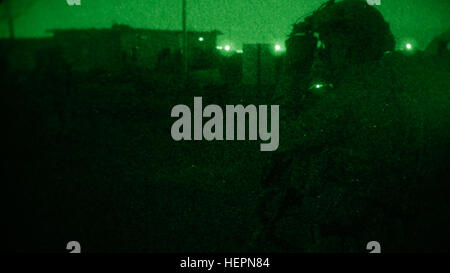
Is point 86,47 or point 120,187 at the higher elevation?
point 86,47

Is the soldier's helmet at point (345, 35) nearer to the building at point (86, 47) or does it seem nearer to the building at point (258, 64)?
the building at point (86, 47)

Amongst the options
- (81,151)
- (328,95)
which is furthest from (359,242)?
(81,151)

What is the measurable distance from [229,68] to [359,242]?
30.8ft

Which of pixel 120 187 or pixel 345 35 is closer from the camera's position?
pixel 345 35

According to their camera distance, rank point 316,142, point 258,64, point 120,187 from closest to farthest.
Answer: point 316,142
point 120,187
point 258,64

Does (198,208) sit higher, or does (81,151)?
(81,151)

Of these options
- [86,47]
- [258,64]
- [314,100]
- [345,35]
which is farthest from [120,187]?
[258,64]

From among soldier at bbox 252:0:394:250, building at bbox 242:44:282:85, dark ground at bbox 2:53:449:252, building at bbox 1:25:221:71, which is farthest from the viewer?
building at bbox 242:44:282:85

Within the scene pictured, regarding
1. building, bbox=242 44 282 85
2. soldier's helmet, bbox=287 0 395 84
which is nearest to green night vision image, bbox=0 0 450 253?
soldier's helmet, bbox=287 0 395 84

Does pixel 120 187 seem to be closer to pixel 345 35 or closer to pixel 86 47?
pixel 86 47

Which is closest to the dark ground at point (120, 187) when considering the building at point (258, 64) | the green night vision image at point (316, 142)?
the green night vision image at point (316, 142)

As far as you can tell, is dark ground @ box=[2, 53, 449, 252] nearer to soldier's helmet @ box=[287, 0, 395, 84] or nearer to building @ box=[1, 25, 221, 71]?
building @ box=[1, 25, 221, 71]

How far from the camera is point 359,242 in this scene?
197 cm
